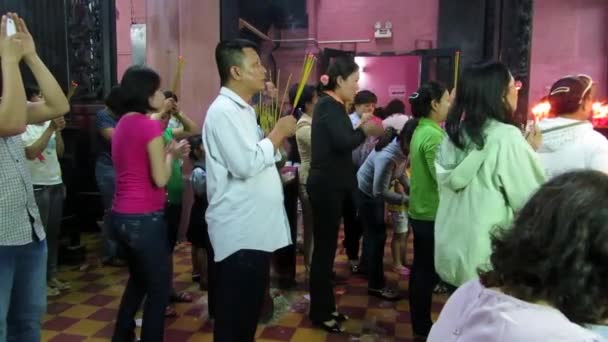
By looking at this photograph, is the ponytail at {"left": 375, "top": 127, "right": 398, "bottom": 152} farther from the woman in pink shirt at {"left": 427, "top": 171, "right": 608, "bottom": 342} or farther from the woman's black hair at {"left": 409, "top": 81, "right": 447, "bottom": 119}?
Answer: the woman in pink shirt at {"left": 427, "top": 171, "right": 608, "bottom": 342}

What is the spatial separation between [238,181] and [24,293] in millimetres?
791

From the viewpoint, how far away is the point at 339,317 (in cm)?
278

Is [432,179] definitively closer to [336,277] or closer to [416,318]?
[416,318]

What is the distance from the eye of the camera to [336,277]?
3596 mm

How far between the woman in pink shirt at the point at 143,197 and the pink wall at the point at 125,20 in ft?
17.7

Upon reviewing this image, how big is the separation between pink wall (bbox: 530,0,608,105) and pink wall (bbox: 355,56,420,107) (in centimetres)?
171

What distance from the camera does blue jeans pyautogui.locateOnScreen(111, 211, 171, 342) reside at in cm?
199

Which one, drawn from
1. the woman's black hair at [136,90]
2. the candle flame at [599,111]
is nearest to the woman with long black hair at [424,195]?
the woman's black hair at [136,90]

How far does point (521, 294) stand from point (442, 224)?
3.78ft

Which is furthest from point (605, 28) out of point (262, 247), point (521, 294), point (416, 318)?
point (521, 294)

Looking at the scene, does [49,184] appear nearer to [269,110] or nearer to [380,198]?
[269,110]

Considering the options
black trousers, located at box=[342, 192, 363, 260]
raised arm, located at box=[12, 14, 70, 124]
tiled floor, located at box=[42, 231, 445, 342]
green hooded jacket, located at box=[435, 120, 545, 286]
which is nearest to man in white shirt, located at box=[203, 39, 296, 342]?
raised arm, located at box=[12, 14, 70, 124]

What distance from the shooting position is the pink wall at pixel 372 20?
7568 millimetres

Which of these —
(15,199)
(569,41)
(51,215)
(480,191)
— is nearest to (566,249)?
(480,191)
